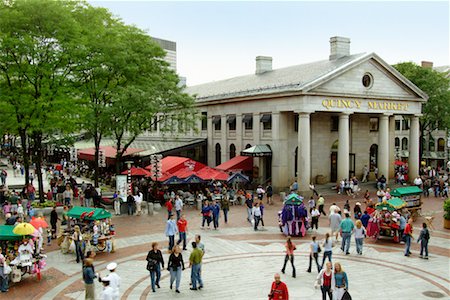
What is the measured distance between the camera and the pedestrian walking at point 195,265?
14.0 meters

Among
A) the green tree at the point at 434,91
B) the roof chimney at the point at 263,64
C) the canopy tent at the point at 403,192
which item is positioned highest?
the roof chimney at the point at 263,64

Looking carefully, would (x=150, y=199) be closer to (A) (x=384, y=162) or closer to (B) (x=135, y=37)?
(B) (x=135, y=37)

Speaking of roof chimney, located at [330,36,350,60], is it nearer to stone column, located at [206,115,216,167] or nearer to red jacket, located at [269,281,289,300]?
stone column, located at [206,115,216,167]

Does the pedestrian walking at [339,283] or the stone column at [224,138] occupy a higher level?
the stone column at [224,138]

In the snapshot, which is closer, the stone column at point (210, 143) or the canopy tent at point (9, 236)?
the canopy tent at point (9, 236)

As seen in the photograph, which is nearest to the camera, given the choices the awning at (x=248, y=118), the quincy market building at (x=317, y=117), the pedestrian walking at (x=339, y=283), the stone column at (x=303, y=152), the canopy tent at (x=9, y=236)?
the pedestrian walking at (x=339, y=283)

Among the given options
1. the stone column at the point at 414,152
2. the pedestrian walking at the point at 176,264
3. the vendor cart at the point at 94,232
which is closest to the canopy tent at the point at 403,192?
the vendor cart at the point at 94,232

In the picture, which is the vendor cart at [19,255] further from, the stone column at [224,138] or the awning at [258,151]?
the stone column at [224,138]

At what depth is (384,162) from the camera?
4262cm

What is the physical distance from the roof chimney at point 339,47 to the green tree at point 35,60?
82.4 ft

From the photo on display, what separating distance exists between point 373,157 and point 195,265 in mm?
36468

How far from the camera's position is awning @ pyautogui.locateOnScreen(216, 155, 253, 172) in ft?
132

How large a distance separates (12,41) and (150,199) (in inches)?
532

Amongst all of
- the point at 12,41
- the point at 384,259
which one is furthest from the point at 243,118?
the point at 384,259
